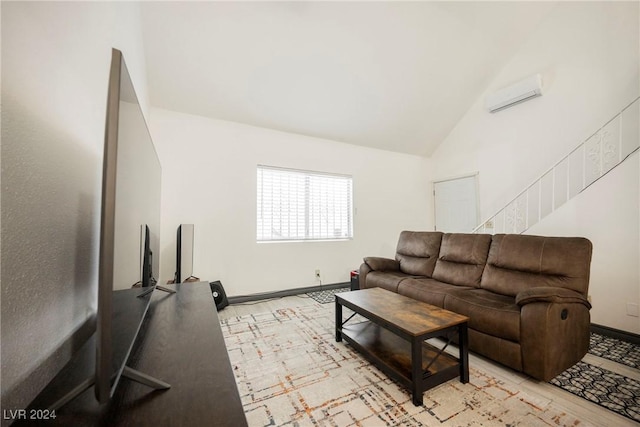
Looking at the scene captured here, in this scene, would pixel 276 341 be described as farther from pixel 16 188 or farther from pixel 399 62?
pixel 399 62

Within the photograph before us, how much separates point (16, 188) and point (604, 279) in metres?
4.16

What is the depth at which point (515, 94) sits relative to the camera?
3.71 metres

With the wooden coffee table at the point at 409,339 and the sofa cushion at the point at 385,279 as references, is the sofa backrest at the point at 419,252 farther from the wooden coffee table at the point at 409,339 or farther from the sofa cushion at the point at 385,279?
the wooden coffee table at the point at 409,339

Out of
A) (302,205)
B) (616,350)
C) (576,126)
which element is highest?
(576,126)

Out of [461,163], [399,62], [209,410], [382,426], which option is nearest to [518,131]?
[461,163]

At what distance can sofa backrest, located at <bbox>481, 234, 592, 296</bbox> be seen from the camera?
1.99 metres

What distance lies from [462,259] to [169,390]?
291 cm

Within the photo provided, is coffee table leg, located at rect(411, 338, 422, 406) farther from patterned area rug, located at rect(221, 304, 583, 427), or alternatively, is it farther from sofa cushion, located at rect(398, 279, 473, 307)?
sofa cushion, located at rect(398, 279, 473, 307)

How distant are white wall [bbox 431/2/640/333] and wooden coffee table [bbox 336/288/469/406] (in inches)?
82.6

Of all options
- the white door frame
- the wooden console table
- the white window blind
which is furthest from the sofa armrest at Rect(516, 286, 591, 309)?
the white window blind

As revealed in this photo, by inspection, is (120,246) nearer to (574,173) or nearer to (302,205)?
(302,205)

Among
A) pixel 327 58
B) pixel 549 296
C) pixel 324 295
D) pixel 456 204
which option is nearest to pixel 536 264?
pixel 549 296

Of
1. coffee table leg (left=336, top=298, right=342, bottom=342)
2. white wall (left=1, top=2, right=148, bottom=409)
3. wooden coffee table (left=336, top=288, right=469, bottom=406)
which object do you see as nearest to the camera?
white wall (left=1, top=2, right=148, bottom=409)

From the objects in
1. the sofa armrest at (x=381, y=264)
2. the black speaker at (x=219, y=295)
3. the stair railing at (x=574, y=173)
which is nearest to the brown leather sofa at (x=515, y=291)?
the sofa armrest at (x=381, y=264)
